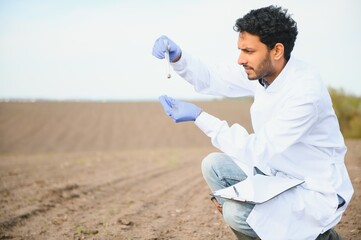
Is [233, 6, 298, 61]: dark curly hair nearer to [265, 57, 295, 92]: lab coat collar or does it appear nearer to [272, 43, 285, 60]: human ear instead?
[272, 43, 285, 60]: human ear

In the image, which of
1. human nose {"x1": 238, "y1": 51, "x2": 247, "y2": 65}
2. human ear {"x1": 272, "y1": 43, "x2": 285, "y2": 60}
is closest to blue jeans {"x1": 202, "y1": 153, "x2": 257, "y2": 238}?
human nose {"x1": 238, "y1": 51, "x2": 247, "y2": 65}

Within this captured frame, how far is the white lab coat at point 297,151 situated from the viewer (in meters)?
2.45

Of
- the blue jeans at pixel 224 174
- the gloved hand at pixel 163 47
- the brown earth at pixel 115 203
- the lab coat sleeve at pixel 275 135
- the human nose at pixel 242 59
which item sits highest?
the gloved hand at pixel 163 47

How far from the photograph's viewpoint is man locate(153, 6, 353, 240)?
2.46m

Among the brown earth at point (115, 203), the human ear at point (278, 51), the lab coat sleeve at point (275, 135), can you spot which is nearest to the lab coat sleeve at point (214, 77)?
the human ear at point (278, 51)

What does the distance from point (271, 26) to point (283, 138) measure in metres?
0.75

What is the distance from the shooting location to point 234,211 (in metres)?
2.67

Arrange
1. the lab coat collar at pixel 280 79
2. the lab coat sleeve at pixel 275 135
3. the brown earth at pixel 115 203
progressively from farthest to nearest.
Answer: the brown earth at pixel 115 203
the lab coat collar at pixel 280 79
the lab coat sleeve at pixel 275 135

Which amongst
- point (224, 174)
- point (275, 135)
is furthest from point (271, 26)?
point (224, 174)

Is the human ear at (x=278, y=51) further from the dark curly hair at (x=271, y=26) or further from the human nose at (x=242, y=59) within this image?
the human nose at (x=242, y=59)

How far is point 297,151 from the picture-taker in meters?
2.58

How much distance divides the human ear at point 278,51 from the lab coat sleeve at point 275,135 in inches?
14.8

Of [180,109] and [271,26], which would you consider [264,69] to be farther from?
[180,109]

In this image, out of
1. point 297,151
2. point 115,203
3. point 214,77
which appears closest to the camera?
point 297,151
